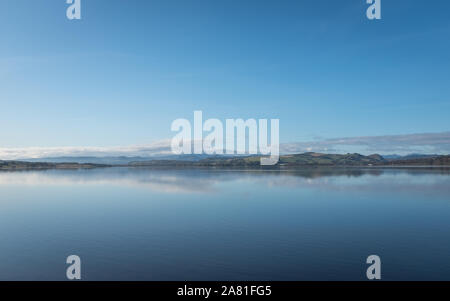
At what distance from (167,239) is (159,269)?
7454 mm

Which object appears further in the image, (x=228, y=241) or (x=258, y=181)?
(x=258, y=181)

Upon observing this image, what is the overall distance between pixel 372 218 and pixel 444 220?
699 centimetres

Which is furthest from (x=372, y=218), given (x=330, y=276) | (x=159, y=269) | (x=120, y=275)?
(x=120, y=275)

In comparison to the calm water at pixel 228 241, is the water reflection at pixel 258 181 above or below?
below

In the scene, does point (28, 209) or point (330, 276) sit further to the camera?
point (28, 209)

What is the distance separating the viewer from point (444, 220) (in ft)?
112

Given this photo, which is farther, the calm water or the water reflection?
the water reflection

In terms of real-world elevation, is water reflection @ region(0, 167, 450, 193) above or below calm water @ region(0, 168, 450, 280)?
below

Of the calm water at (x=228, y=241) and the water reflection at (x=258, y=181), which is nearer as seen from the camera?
the calm water at (x=228, y=241)

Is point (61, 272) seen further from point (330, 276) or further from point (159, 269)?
point (330, 276)

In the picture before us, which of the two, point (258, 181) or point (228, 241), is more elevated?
point (228, 241)
